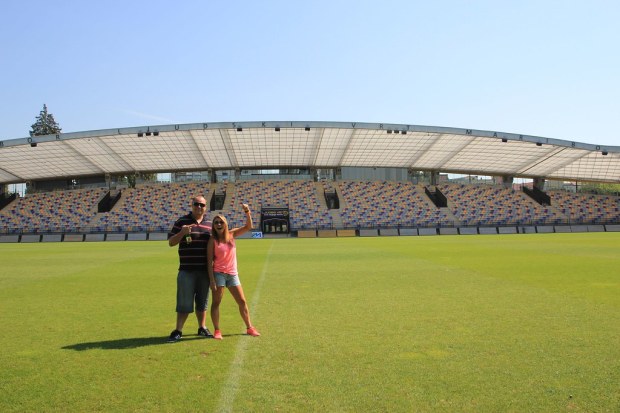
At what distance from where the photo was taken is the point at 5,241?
4797 centimetres

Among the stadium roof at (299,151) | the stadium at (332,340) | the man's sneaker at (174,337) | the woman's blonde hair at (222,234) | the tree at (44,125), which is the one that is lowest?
the stadium at (332,340)

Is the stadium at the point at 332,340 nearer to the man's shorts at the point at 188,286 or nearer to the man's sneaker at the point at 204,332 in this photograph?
the man's sneaker at the point at 204,332

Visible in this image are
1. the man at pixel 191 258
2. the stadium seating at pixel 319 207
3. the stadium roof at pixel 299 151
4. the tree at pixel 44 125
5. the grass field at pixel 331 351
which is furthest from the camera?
the tree at pixel 44 125

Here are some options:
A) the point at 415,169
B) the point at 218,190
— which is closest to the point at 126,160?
the point at 218,190

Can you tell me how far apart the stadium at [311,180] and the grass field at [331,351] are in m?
36.1

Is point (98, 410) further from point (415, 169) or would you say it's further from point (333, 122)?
point (415, 169)

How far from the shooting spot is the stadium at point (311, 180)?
4844cm

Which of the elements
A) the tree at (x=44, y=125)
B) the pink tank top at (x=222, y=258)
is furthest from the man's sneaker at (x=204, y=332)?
the tree at (x=44, y=125)

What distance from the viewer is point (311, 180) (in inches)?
2514

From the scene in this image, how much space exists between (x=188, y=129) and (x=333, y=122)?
13136 millimetres

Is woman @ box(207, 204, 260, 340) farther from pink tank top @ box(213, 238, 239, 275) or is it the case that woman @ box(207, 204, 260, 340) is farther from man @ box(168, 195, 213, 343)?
man @ box(168, 195, 213, 343)

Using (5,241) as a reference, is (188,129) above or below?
above

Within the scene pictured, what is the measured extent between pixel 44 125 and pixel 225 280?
4437 inches

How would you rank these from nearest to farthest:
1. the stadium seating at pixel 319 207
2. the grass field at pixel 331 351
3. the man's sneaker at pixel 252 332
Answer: the grass field at pixel 331 351
the man's sneaker at pixel 252 332
the stadium seating at pixel 319 207
